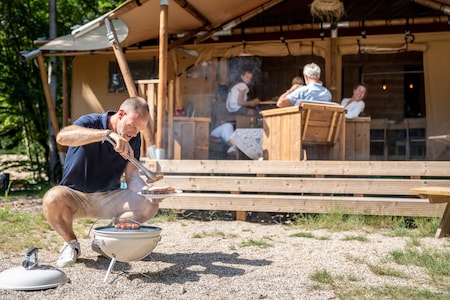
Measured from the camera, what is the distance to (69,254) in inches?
152

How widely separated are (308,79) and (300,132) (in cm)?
99

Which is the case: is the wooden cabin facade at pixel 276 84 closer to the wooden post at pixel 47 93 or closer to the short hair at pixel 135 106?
the wooden post at pixel 47 93

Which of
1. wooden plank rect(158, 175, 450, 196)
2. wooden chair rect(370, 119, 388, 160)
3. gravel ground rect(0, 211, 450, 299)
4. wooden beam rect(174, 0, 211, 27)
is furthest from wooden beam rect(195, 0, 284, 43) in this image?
gravel ground rect(0, 211, 450, 299)

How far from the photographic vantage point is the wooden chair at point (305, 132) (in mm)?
6074

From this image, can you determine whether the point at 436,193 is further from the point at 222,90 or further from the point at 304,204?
the point at 222,90

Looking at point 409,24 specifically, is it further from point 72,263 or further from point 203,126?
point 72,263

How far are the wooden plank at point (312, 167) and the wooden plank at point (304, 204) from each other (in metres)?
0.30

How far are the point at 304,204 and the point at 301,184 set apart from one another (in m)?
0.23

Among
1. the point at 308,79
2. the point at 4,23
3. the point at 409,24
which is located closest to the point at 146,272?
the point at 308,79

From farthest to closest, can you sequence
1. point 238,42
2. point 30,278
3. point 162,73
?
point 238,42
point 162,73
point 30,278

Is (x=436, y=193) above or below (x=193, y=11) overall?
below

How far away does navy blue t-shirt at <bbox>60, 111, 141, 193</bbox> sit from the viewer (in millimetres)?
3900

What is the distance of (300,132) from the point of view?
238 inches

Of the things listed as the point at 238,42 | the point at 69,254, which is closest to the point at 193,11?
the point at 238,42
